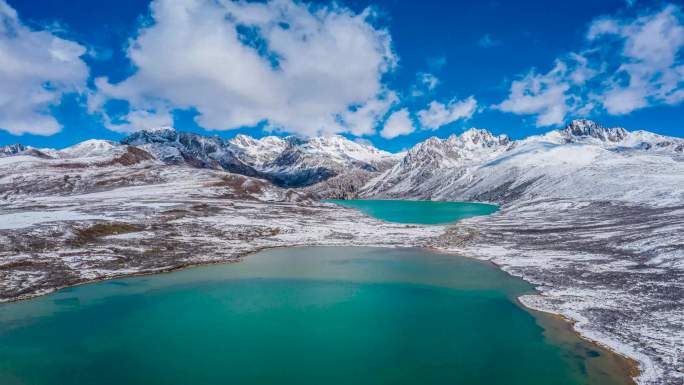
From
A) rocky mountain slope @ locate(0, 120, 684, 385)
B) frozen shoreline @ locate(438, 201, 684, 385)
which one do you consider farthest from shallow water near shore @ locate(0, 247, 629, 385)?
rocky mountain slope @ locate(0, 120, 684, 385)

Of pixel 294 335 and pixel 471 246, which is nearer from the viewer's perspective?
pixel 294 335

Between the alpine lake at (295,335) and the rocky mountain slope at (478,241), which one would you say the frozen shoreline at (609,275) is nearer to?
the rocky mountain slope at (478,241)

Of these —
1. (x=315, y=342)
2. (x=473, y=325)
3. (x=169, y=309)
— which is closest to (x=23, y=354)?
(x=169, y=309)

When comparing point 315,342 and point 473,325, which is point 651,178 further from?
point 315,342

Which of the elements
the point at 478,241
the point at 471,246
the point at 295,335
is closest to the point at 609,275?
the point at 471,246

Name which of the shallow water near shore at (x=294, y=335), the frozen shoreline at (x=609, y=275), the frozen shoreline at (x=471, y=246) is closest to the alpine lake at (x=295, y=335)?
the shallow water near shore at (x=294, y=335)

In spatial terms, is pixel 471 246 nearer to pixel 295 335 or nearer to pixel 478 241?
pixel 478 241
